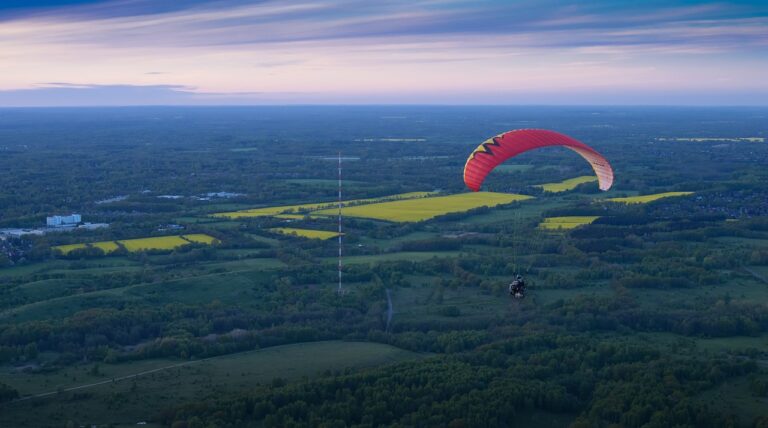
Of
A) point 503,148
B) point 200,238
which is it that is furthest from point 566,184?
point 503,148

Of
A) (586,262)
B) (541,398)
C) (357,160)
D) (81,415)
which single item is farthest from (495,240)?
(357,160)

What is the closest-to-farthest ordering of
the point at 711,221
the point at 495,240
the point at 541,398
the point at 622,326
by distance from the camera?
the point at 541,398 < the point at 622,326 < the point at 495,240 < the point at 711,221

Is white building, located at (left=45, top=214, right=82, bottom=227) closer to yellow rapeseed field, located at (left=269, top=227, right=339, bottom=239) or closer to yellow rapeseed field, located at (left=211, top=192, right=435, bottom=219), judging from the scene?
yellow rapeseed field, located at (left=211, top=192, right=435, bottom=219)

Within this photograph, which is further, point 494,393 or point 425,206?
point 425,206

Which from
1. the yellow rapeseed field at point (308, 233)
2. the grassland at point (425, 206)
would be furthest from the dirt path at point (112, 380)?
the grassland at point (425, 206)

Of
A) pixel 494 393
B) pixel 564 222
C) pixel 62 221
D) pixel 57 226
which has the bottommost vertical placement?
pixel 57 226

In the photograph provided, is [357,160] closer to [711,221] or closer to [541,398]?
[711,221]

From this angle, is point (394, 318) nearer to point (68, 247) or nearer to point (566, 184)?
point (68, 247)
